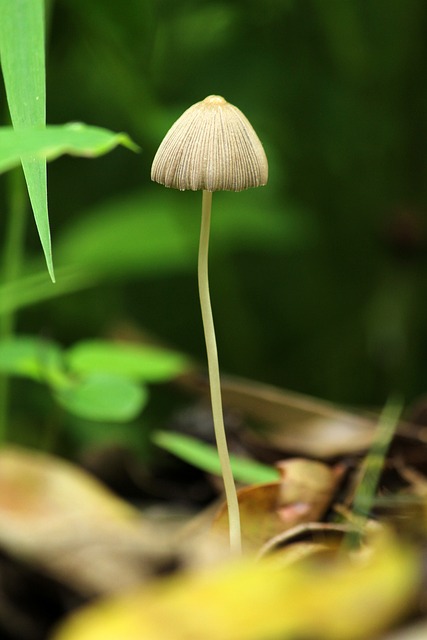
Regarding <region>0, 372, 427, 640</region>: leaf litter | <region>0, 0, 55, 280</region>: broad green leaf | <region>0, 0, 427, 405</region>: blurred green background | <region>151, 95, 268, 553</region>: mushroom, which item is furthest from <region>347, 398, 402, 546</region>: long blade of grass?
<region>0, 0, 427, 405</region>: blurred green background

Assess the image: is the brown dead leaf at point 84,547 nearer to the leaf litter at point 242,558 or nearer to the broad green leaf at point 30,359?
the leaf litter at point 242,558

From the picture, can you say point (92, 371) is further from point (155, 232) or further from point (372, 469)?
point (155, 232)

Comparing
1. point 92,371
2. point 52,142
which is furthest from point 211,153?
point 92,371

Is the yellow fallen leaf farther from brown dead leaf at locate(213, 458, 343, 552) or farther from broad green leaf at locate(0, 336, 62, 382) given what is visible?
broad green leaf at locate(0, 336, 62, 382)

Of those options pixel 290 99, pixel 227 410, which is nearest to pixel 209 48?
pixel 290 99

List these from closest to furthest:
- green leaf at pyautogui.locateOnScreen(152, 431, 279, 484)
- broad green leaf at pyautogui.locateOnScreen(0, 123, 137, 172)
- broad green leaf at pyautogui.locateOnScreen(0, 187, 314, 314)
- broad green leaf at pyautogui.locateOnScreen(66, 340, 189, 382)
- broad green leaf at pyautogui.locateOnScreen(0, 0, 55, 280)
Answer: broad green leaf at pyautogui.locateOnScreen(0, 123, 137, 172) < broad green leaf at pyautogui.locateOnScreen(0, 0, 55, 280) < green leaf at pyautogui.locateOnScreen(152, 431, 279, 484) < broad green leaf at pyautogui.locateOnScreen(66, 340, 189, 382) < broad green leaf at pyautogui.locateOnScreen(0, 187, 314, 314)
